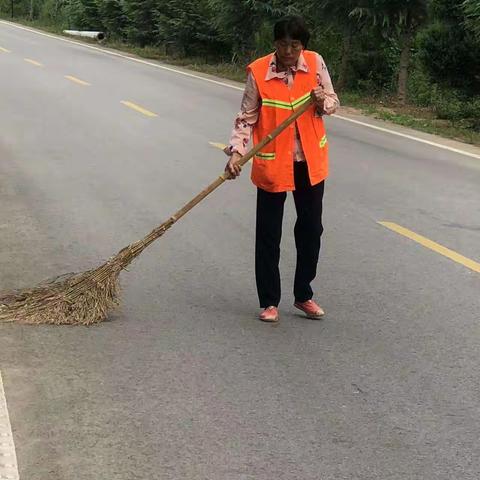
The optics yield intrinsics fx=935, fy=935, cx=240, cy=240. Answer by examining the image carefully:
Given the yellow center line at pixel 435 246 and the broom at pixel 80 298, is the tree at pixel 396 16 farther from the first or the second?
the broom at pixel 80 298

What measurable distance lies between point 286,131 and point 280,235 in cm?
67

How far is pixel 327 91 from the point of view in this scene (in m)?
5.26

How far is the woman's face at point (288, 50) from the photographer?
512 centimetres

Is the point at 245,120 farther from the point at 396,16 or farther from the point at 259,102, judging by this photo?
the point at 396,16

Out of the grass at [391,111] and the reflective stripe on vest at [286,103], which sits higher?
the reflective stripe on vest at [286,103]

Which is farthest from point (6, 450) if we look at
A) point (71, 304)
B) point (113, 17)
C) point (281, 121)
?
point (113, 17)

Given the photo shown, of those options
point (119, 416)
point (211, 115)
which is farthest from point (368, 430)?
point (211, 115)

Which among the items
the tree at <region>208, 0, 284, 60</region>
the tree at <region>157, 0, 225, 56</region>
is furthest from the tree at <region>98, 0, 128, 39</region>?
the tree at <region>208, 0, 284, 60</region>

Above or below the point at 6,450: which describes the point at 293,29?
above

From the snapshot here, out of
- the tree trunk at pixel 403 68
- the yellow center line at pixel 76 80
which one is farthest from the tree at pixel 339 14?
the yellow center line at pixel 76 80

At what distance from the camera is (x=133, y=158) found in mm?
11375

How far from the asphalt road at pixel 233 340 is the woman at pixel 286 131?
2.06ft

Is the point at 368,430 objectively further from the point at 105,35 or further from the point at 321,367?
the point at 105,35

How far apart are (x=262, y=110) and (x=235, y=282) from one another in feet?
4.98
